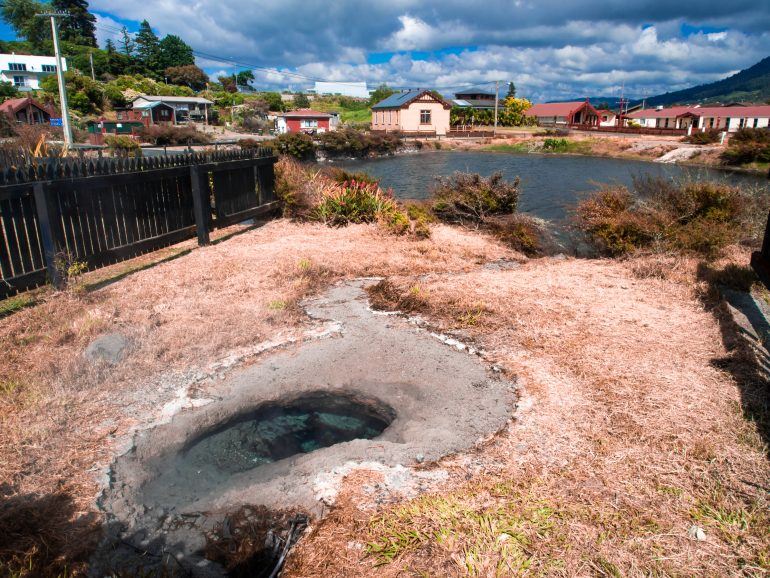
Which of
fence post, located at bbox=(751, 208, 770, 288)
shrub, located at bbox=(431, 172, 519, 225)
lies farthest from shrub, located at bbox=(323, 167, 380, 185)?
fence post, located at bbox=(751, 208, 770, 288)

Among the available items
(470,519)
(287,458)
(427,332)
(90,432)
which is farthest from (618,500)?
(90,432)

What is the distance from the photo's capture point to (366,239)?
37.2 feet

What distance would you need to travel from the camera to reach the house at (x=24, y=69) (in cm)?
9006

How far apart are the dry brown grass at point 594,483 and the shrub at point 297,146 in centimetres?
4405

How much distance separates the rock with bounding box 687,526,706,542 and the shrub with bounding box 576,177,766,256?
7459 mm

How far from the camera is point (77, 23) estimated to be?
4382 inches

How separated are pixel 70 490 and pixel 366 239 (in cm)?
822

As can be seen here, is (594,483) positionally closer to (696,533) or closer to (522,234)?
(696,533)

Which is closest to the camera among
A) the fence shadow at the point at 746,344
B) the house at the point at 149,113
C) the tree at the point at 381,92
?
the fence shadow at the point at 746,344

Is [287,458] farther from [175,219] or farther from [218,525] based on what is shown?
[175,219]

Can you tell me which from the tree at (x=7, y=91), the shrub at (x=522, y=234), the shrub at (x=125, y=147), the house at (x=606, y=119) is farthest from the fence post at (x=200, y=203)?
the house at (x=606, y=119)

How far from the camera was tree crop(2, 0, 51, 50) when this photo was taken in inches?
4188

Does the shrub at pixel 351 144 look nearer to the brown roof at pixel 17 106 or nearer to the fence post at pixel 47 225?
the brown roof at pixel 17 106

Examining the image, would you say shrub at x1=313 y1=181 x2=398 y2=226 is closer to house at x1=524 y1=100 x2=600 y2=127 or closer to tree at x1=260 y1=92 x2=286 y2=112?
tree at x1=260 y1=92 x2=286 y2=112
